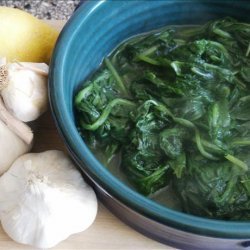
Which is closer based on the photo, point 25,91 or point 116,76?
point 25,91

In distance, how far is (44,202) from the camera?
926 millimetres

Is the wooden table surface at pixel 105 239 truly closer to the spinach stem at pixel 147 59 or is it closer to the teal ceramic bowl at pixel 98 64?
the teal ceramic bowl at pixel 98 64

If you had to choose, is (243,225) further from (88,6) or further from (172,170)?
(88,6)

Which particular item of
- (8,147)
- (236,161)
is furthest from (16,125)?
(236,161)

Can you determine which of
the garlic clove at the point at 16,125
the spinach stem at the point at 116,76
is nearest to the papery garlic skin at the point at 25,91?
the garlic clove at the point at 16,125

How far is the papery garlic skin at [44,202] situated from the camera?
0.93 meters

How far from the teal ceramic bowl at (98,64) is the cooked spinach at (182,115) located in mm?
43

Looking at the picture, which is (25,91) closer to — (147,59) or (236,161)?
(147,59)

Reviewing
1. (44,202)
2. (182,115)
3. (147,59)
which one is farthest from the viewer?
(147,59)

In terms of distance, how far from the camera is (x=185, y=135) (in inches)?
40.8

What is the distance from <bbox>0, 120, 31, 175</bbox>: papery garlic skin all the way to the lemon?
0.65ft

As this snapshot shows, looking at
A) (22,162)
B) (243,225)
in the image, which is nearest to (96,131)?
(22,162)

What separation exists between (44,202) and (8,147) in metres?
0.16

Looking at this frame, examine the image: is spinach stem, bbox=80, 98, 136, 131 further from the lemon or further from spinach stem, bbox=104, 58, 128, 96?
the lemon
